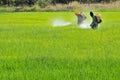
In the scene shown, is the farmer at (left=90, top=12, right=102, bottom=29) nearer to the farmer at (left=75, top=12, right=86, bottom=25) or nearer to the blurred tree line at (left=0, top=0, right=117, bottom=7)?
the farmer at (left=75, top=12, right=86, bottom=25)

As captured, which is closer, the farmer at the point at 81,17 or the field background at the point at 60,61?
the field background at the point at 60,61

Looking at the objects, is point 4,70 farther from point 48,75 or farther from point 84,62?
point 84,62

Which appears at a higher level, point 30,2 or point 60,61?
point 60,61

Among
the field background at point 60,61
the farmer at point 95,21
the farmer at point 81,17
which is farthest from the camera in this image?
the farmer at point 81,17

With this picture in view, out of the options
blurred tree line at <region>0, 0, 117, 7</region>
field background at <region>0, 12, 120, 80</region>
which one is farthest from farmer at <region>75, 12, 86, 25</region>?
blurred tree line at <region>0, 0, 117, 7</region>

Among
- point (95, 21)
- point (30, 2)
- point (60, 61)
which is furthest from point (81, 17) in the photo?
point (30, 2)

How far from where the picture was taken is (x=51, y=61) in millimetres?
7887

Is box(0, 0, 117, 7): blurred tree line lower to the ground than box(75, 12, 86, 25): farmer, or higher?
lower

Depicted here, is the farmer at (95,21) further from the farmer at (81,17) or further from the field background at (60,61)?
the field background at (60,61)

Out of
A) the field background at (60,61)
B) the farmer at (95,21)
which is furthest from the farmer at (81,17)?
the field background at (60,61)

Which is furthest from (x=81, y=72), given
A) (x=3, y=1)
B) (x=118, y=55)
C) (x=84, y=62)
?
(x=3, y=1)

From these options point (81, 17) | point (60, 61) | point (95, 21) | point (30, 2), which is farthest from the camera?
point (30, 2)

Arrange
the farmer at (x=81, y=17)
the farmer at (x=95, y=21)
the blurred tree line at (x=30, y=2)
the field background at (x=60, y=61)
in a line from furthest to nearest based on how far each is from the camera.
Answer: the blurred tree line at (x=30, y=2) → the farmer at (x=81, y=17) → the farmer at (x=95, y=21) → the field background at (x=60, y=61)

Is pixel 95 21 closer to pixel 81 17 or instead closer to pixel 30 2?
pixel 81 17
